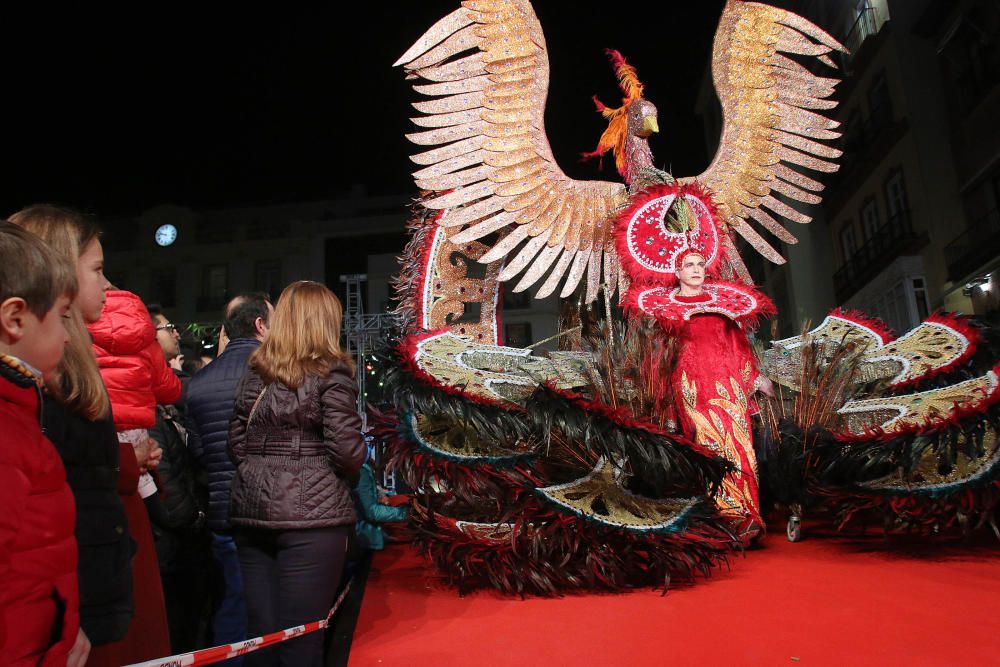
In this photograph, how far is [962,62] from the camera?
11711 millimetres

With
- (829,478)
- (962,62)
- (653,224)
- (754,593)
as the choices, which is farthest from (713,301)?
(962,62)

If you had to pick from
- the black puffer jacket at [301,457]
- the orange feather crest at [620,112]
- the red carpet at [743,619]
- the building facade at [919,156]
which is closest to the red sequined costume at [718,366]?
the red carpet at [743,619]

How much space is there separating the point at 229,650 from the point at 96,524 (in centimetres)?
40

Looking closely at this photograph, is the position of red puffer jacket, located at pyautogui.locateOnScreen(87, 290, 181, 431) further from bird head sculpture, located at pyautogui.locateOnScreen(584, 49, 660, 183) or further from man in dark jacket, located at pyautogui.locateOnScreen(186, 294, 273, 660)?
bird head sculpture, located at pyautogui.locateOnScreen(584, 49, 660, 183)

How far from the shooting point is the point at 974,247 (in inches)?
430

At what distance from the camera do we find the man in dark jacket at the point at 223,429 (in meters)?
2.41

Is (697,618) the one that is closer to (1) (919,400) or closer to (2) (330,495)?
(2) (330,495)

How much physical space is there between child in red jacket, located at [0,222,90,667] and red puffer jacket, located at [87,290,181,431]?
0.81m

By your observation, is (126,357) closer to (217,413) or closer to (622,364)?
(217,413)

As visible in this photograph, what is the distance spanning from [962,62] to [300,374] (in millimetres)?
13020

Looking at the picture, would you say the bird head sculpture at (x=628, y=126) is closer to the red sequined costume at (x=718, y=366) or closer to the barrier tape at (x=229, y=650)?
the red sequined costume at (x=718, y=366)

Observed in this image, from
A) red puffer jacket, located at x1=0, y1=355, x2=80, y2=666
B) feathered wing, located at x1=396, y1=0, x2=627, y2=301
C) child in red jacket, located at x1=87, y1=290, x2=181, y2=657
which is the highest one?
feathered wing, located at x1=396, y1=0, x2=627, y2=301

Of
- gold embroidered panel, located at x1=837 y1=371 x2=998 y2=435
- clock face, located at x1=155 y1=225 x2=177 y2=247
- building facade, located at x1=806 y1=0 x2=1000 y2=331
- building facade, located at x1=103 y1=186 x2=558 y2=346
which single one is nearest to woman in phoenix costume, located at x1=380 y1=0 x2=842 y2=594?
gold embroidered panel, located at x1=837 y1=371 x2=998 y2=435

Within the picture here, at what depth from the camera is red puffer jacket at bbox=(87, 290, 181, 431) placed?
1917mm
